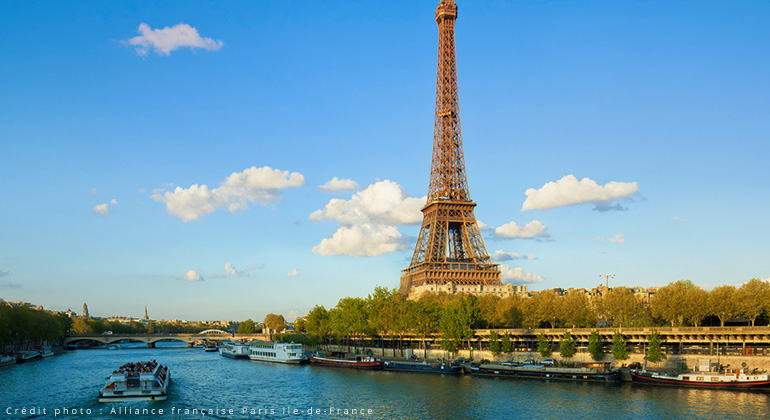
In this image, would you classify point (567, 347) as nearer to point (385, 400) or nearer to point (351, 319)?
point (385, 400)

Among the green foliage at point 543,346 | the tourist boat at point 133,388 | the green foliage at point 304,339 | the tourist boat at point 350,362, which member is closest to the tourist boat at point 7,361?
the tourist boat at point 350,362

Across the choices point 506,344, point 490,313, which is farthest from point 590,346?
point 490,313

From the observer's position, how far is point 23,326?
12781cm

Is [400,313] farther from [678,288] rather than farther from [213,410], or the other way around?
[213,410]

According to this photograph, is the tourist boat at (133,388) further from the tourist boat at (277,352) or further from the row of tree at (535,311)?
the tourist boat at (277,352)

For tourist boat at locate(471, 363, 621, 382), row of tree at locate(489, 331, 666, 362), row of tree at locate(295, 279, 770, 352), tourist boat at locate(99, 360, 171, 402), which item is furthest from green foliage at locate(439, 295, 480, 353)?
tourist boat at locate(99, 360, 171, 402)

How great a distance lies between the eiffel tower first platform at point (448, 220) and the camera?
136 meters

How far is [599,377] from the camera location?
71938 millimetres

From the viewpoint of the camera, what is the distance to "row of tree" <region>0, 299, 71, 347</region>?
114531mm

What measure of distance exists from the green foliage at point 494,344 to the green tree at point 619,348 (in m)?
17.2

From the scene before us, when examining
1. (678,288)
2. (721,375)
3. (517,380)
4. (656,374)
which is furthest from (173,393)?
(678,288)

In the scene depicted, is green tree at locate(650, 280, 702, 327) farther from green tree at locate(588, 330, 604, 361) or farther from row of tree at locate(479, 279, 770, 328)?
green tree at locate(588, 330, 604, 361)

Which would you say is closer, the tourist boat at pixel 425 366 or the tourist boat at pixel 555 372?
the tourist boat at pixel 555 372

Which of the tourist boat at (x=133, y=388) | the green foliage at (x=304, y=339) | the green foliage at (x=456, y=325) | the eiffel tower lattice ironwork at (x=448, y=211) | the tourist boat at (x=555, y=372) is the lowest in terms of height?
the green foliage at (x=304, y=339)
